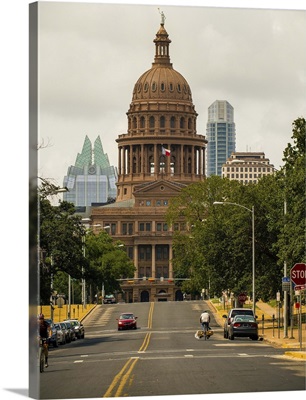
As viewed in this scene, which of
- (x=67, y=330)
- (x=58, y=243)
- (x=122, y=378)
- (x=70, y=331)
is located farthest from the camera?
(x=70, y=331)

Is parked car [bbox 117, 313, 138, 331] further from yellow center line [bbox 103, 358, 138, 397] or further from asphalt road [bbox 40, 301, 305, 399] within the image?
yellow center line [bbox 103, 358, 138, 397]

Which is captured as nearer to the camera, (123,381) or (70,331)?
(123,381)

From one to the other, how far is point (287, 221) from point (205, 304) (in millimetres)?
Answer: 70925

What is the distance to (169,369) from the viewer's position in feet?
124

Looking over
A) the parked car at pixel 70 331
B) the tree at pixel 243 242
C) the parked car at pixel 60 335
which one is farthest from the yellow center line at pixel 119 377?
the tree at pixel 243 242

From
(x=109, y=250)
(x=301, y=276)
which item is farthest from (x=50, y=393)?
(x=109, y=250)

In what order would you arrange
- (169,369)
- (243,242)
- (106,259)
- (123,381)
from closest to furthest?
(123,381), (169,369), (243,242), (106,259)

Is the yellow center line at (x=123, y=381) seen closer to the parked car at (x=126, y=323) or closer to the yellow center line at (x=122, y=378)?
the yellow center line at (x=122, y=378)

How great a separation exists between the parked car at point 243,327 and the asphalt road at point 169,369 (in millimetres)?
351

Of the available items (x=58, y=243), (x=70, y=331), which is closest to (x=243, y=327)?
(x=70, y=331)

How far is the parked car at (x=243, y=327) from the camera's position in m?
64.4

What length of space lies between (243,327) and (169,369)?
2731cm

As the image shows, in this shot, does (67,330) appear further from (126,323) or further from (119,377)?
(119,377)

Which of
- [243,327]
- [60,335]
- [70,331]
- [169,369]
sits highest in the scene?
[169,369]
